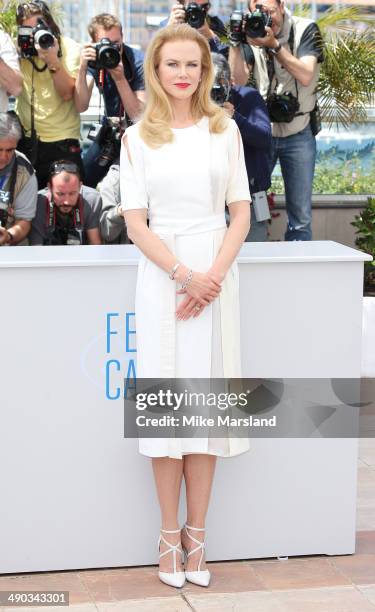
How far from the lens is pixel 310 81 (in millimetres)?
6168

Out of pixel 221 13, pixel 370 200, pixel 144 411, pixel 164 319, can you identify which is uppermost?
pixel 221 13

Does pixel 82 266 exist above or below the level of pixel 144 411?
above

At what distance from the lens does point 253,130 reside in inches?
223

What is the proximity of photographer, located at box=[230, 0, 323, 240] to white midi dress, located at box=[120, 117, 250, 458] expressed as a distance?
244cm

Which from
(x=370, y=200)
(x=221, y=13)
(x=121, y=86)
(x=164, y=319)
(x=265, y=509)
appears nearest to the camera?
(x=164, y=319)

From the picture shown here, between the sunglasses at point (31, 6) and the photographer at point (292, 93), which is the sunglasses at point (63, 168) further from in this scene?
the photographer at point (292, 93)

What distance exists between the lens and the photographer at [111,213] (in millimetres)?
5773

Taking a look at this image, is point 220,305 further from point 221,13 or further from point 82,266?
point 221,13

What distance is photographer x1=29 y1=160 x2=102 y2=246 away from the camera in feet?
18.5

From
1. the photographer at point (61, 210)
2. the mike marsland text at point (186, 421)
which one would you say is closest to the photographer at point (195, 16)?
the photographer at point (61, 210)

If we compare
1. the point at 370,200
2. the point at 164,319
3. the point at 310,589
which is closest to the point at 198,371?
the point at 164,319

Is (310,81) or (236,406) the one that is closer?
(236,406)

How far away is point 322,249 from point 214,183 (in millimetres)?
593

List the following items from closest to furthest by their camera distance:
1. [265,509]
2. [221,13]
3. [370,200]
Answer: [265,509] → [370,200] → [221,13]
